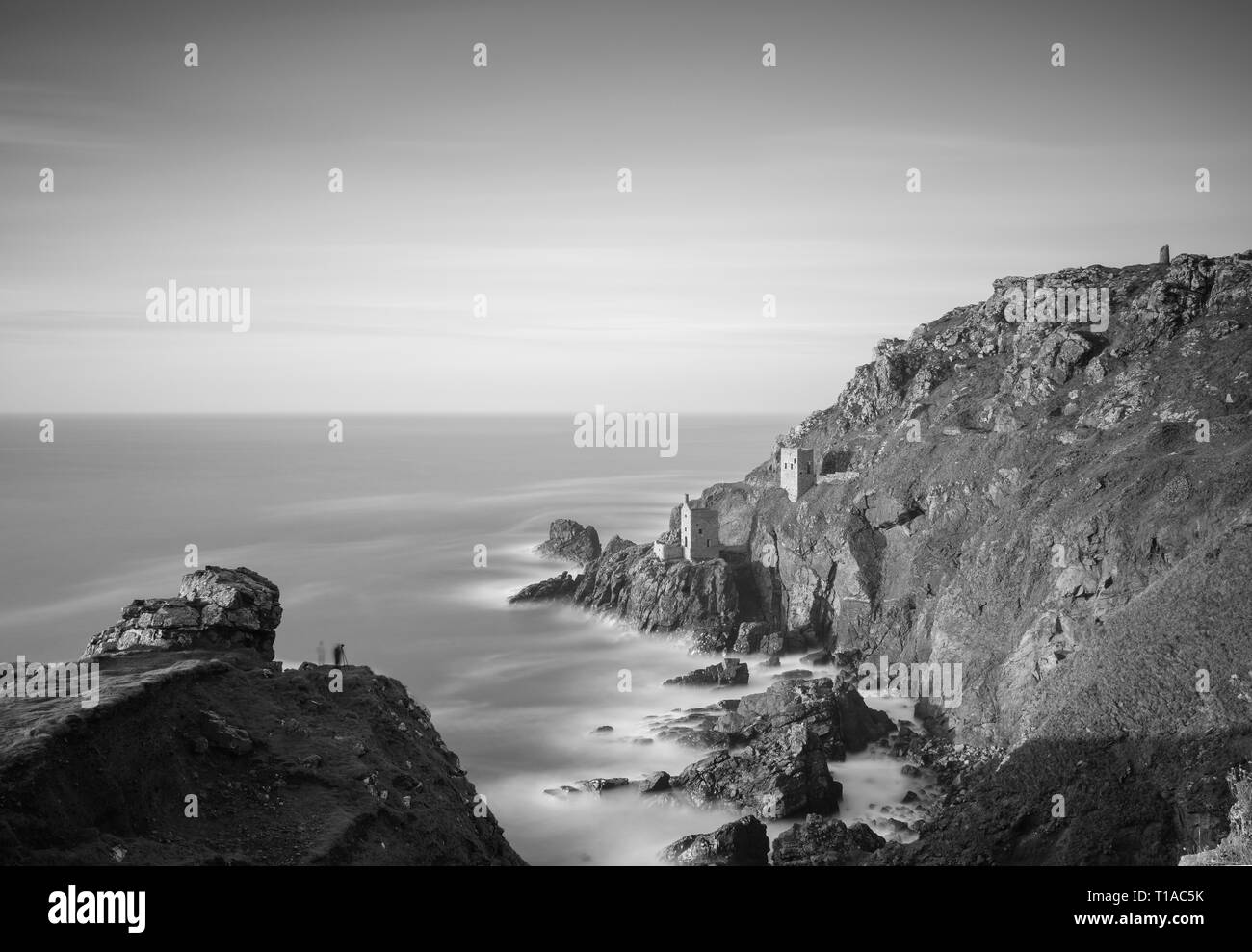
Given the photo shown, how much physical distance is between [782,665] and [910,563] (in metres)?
14.4

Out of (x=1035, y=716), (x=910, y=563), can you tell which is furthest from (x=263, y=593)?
(x=910, y=563)

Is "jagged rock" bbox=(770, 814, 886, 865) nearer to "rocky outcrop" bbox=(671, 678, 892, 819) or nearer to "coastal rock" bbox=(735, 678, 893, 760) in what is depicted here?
"rocky outcrop" bbox=(671, 678, 892, 819)

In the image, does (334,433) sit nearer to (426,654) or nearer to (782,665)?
(426,654)

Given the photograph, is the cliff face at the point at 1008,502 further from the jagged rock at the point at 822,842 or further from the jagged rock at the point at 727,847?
the jagged rock at the point at 727,847

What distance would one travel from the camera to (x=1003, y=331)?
305 ft

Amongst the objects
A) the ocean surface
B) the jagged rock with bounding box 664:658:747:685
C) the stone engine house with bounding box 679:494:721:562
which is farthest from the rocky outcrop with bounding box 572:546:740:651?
the jagged rock with bounding box 664:658:747:685

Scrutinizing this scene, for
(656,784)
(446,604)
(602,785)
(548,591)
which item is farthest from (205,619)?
(548,591)

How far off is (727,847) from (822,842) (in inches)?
190

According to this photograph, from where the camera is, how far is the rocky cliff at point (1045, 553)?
38094 millimetres

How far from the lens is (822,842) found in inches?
1692

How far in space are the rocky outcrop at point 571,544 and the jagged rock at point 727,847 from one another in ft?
229

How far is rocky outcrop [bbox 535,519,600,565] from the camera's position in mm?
114875

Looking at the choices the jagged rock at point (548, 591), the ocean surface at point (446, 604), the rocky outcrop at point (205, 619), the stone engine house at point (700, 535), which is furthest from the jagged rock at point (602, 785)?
the jagged rock at point (548, 591)

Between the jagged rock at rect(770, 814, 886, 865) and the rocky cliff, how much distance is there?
15.8ft
